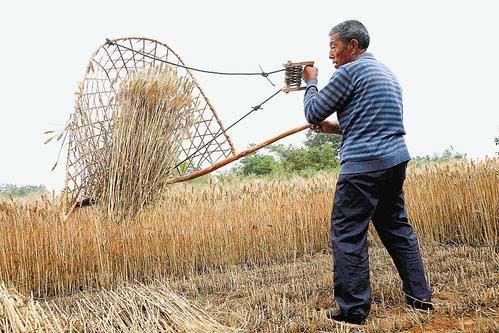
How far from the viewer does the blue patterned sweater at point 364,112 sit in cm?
239

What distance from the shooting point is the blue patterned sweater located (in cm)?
239

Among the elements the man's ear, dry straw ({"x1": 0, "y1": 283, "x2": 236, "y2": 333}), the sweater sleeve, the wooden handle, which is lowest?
dry straw ({"x1": 0, "y1": 283, "x2": 236, "y2": 333})

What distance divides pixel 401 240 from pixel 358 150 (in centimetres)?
54

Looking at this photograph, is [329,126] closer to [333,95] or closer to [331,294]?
[333,95]

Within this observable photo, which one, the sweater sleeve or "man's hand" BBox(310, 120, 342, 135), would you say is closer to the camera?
the sweater sleeve

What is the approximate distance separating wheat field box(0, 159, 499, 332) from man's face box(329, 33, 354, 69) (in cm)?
126

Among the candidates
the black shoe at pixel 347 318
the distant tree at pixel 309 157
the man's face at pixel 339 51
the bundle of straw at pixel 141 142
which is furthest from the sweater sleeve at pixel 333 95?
the distant tree at pixel 309 157

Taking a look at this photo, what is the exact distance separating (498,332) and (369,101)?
1116 millimetres

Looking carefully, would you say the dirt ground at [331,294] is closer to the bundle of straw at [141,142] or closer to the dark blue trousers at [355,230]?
the dark blue trousers at [355,230]

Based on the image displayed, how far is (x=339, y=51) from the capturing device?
253cm

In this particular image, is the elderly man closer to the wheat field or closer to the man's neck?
the man's neck

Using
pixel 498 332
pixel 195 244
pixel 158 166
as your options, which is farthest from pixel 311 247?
pixel 498 332

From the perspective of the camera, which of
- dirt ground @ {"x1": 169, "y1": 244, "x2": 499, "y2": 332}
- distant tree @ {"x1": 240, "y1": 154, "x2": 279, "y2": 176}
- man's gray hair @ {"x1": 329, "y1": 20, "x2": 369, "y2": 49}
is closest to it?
dirt ground @ {"x1": 169, "y1": 244, "x2": 499, "y2": 332}

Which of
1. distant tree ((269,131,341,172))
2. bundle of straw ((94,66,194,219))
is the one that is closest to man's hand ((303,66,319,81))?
bundle of straw ((94,66,194,219))
